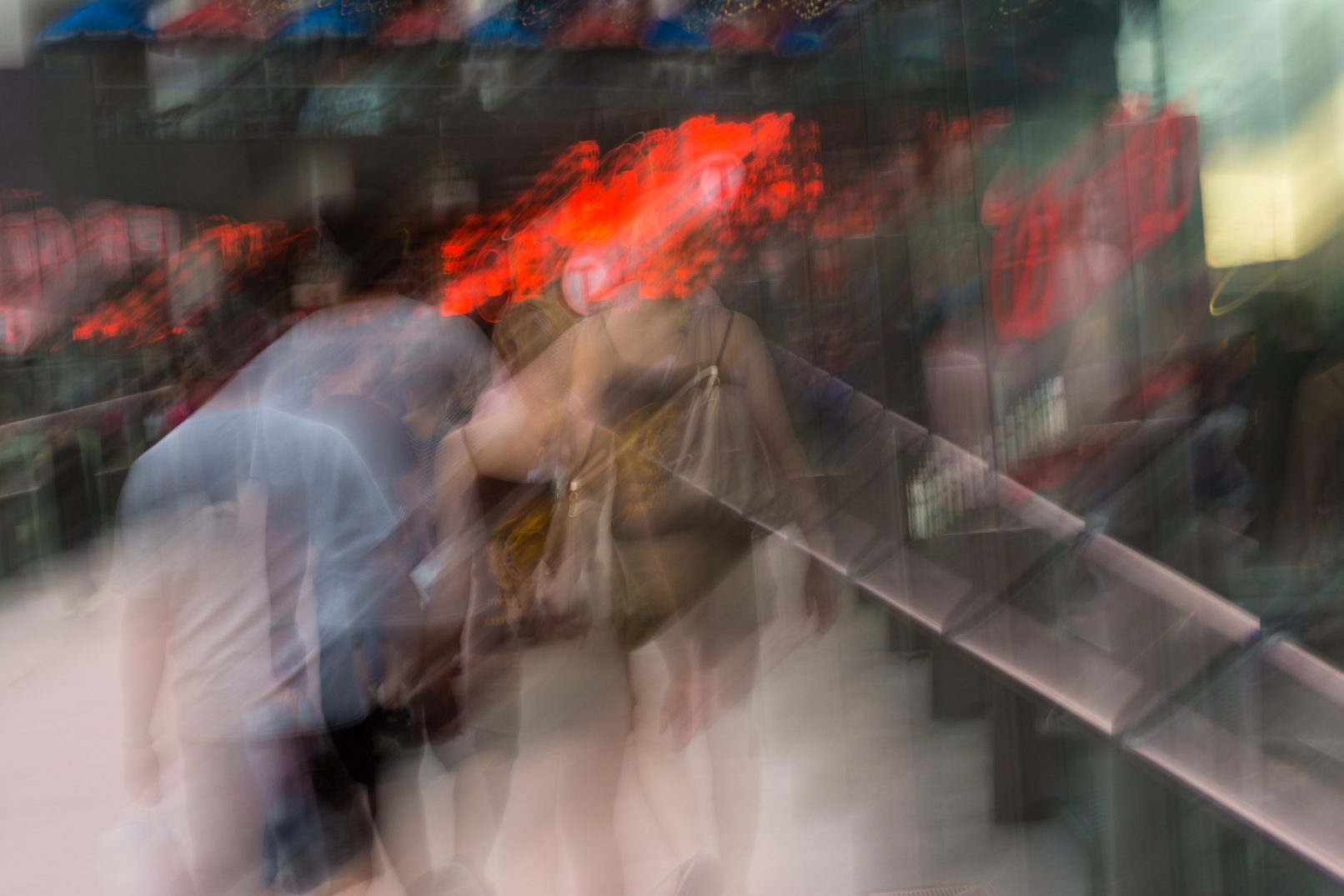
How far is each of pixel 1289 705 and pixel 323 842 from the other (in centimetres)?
154

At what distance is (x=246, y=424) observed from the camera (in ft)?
5.64

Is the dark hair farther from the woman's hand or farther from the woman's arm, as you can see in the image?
the woman's hand

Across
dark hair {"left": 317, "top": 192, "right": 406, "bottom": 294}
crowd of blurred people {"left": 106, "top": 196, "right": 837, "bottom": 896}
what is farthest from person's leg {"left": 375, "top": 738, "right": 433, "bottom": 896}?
dark hair {"left": 317, "top": 192, "right": 406, "bottom": 294}

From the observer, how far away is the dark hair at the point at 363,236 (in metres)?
1.86

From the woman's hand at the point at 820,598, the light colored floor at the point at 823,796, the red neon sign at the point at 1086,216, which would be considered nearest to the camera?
the red neon sign at the point at 1086,216

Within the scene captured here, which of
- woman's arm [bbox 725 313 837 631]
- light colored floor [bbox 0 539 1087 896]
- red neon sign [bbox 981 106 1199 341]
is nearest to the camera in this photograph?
red neon sign [bbox 981 106 1199 341]

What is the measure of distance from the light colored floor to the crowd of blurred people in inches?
7.9

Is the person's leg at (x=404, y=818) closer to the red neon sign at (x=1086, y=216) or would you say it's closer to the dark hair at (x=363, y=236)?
the dark hair at (x=363, y=236)

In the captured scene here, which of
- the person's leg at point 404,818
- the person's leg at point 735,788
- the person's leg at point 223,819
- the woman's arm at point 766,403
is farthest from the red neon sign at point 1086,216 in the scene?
the person's leg at point 223,819

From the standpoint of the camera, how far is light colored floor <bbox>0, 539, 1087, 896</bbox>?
2594mm

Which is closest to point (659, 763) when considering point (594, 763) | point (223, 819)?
point (594, 763)

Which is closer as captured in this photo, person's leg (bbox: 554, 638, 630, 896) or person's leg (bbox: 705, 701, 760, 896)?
person's leg (bbox: 554, 638, 630, 896)

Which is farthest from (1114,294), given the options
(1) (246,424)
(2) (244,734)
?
(2) (244,734)

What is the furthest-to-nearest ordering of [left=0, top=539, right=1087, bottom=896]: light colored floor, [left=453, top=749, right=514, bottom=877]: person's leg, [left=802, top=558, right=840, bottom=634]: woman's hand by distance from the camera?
1. [left=0, top=539, right=1087, bottom=896]: light colored floor
2. [left=453, top=749, right=514, bottom=877]: person's leg
3. [left=802, top=558, right=840, bottom=634]: woman's hand
